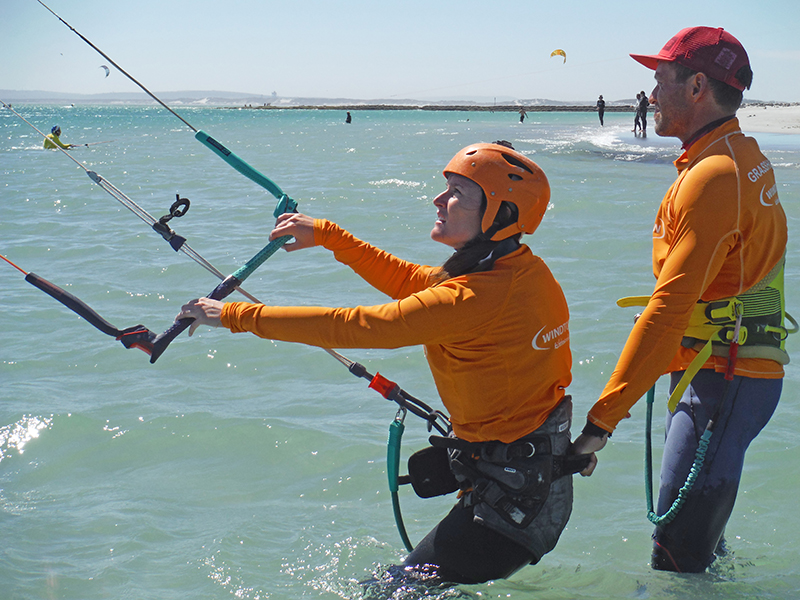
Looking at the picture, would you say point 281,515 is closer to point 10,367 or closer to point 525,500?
point 525,500

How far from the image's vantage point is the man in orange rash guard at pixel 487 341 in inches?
97.6

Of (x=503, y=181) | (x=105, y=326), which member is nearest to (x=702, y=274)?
(x=503, y=181)

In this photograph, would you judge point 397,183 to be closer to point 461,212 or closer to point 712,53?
point 712,53

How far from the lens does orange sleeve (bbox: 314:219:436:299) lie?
3281mm

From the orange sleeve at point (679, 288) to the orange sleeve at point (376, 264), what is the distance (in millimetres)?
960

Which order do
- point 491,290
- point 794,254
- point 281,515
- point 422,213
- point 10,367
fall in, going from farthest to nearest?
point 422,213
point 794,254
point 10,367
point 281,515
point 491,290

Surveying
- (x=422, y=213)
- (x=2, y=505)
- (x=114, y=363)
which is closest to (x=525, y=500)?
(x=2, y=505)

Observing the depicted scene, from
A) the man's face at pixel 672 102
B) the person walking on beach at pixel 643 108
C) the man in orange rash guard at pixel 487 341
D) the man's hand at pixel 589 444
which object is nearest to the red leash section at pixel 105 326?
the man in orange rash guard at pixel 487 341

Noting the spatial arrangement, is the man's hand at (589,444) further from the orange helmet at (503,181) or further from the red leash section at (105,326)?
the red leash section at (105,326)

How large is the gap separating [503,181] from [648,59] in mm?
952

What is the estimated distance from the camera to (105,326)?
3.14m

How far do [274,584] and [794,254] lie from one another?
9267 mm

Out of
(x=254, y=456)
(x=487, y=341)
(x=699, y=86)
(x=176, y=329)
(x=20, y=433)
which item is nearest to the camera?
(x=487, y=341)

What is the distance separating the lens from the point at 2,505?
4.58 m
